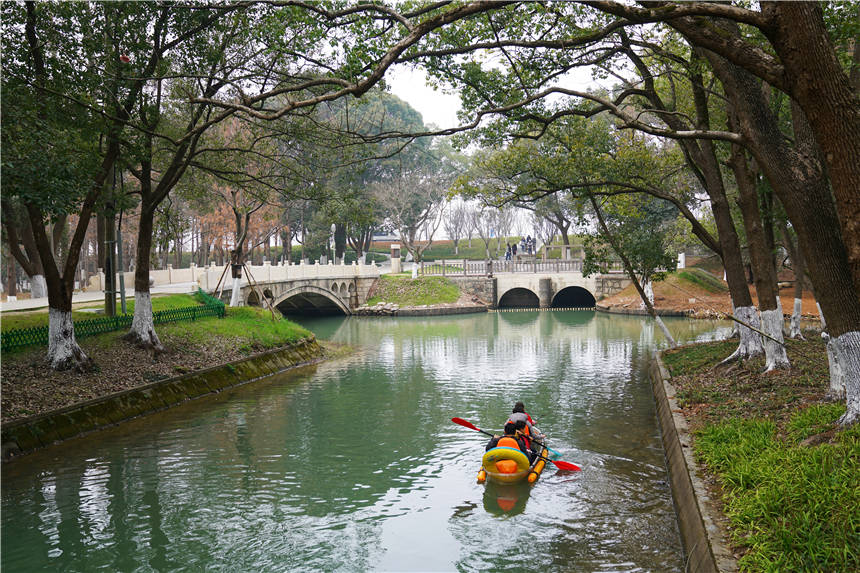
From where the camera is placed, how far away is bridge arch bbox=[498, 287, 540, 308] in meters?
50.6

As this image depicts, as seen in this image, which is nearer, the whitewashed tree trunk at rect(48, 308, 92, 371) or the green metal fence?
the whitewashed tree trunk at rect(48, 308, 92, 371)

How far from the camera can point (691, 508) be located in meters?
7.57

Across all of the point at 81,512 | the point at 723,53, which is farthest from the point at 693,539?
the point at 81,512

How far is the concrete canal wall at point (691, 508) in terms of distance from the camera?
6.11m

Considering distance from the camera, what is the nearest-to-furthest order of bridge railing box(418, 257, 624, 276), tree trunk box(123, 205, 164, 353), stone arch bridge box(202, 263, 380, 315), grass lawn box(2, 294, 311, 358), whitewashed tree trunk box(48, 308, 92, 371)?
1. whitewashed tree trunk box(48, 308, 92, 371)
2. grass lawn box(2, 294, 311, 358)
3. tree trunk box(123, 205, 164, 353)
4. stone arch bridge box(202, 263, 380, 315)
5. bridge railing box(418, 257, 624, 276)

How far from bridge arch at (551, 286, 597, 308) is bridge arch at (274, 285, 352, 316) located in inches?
620

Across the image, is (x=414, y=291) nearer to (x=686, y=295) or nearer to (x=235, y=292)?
(x=686, y=295)

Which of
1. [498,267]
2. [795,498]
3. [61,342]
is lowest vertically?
[795,498]

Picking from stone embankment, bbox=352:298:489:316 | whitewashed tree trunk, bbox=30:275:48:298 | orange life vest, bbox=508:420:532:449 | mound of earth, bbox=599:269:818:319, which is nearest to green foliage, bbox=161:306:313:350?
whitewashed tree trunk, bbox=30:275:48:298

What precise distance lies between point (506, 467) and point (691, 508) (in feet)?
10.8

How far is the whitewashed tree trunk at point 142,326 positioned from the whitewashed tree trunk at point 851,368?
50.4 ft

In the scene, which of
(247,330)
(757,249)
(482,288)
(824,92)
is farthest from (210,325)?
(482,288)

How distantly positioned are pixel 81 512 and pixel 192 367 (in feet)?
28.2

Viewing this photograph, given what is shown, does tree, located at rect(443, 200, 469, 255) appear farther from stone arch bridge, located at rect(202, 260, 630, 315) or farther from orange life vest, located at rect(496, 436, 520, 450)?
orange life vest, located at rect(496, 436, 520, 450)
